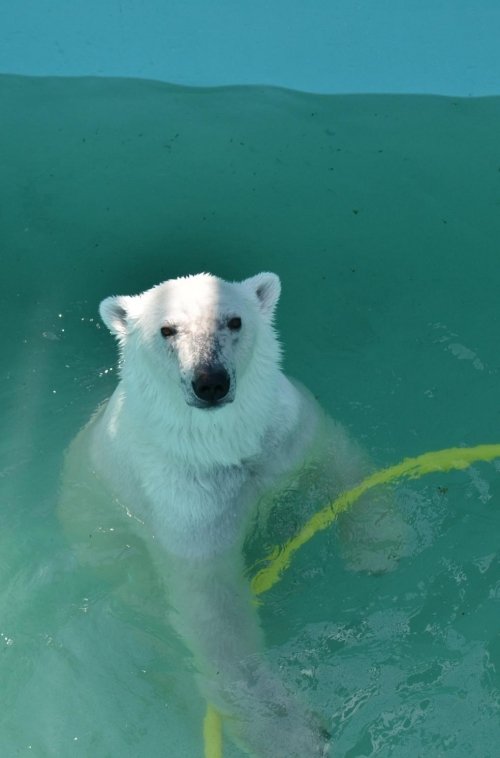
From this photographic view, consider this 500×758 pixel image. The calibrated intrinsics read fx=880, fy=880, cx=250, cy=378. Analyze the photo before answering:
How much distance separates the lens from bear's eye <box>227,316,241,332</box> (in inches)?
126

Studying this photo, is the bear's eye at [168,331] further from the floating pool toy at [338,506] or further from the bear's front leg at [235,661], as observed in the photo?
the floating pool toy at [338,506]

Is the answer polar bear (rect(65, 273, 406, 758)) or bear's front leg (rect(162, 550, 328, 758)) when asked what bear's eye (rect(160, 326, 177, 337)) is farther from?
bear's front leg (rect(162, 550, 328, 758))

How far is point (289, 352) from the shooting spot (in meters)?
5.11

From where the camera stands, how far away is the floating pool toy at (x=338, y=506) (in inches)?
154

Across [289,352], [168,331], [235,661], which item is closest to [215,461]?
[168,331]

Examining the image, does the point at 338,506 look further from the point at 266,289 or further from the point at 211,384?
the point at 211,384

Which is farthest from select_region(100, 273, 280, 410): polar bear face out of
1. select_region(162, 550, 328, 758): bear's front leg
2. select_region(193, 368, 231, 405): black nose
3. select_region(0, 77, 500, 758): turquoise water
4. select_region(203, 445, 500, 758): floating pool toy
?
select_region(0, 77, 500, 758): turquoise water

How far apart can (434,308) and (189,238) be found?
1580 millimetres

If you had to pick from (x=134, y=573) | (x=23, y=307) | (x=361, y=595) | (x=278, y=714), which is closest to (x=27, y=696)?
(x=134, y=573)

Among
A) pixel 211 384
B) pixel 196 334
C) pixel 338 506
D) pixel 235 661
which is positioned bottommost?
pixel 235 661

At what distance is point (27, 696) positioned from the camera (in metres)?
4.18

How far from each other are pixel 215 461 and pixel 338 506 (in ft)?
3.09

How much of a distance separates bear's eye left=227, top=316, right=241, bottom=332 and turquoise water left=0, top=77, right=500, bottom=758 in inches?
60.5

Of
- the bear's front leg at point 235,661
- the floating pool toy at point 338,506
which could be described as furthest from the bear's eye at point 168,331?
the floating pool toy at point 338,506
